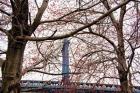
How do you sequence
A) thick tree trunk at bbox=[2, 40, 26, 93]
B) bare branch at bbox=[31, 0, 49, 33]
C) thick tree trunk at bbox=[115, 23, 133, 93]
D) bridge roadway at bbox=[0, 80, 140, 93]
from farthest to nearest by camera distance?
thick tree trunk at bbox=[115, 23, 133, 93], bridge roadway at bbox=[0, 80, 140, 93], bare branch at bbox=[31, 0, 49, 33], thick tree trunk at bbox=[2, 40, 26, 93]

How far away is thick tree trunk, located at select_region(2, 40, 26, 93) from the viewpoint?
4.79m

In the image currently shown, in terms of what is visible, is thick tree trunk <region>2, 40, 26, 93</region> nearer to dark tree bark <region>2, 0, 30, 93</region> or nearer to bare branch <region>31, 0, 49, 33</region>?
dark tree bark <region>2, 0, 30, 93</region>

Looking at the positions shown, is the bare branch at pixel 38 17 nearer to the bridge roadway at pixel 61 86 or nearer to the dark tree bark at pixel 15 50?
the dark tree bark at pixel 15 50

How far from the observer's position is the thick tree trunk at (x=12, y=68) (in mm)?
4789

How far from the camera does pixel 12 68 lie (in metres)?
4.87

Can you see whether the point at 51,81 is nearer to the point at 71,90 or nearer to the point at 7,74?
the point at 71,90

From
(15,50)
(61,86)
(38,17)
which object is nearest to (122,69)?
(61,86)

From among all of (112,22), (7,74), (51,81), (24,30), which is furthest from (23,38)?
(112,22)

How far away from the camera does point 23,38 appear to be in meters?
4.78

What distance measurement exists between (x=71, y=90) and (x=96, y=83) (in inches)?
26.8

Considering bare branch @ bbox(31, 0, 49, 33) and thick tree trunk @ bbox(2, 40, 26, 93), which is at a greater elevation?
bare branch @ bbox(31, 0, 49, 33)

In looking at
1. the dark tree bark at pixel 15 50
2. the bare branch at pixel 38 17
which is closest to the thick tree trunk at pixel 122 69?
the bare branch at pixel 38 17

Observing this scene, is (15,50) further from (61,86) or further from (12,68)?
(61,86)

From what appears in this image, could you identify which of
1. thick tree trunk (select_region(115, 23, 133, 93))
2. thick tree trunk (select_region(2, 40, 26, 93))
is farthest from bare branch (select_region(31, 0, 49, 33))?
thick tree trunk (select_region(115, 23, 133, 93))
